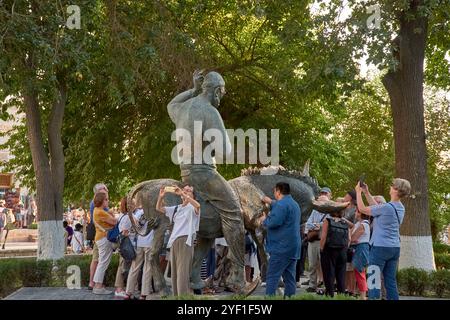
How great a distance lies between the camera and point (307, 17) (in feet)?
58.5

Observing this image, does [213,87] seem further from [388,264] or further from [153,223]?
[388,264]

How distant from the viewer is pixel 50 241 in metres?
15.4

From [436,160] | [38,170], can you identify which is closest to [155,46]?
[38,170]

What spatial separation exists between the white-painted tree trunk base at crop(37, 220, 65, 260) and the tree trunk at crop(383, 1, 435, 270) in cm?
776

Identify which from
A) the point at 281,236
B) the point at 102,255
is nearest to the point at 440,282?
the point at 281,236

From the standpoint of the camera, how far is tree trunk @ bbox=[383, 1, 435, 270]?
47.3ft

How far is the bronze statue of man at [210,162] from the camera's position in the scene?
32.8 feet

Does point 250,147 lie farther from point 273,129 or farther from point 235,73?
point 235,73

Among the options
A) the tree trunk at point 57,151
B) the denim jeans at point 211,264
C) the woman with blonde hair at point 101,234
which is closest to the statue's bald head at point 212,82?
the woman with blonde hair at point 101,234

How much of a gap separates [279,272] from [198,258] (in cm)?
223

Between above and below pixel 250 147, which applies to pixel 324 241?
below

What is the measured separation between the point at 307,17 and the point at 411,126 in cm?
478

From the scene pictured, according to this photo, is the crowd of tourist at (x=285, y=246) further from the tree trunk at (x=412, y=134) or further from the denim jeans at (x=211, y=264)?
the tree trunk at (x=412, y=134)

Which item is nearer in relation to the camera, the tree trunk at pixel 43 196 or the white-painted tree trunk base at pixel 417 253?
the white-painted tree trunk base at pixel 417 253
